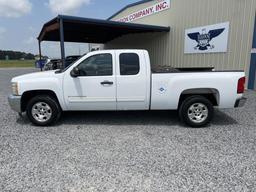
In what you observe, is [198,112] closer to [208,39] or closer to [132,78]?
[132,78]

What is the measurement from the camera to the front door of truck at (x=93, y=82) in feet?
16.4

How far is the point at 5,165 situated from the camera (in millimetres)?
3377

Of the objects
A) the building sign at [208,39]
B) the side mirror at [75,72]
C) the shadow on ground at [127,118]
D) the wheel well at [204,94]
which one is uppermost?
the building sign at [208,39]

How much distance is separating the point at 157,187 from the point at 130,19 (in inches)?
704

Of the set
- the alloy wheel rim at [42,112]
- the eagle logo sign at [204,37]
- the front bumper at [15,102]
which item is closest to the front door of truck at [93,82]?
the alloy wheel rim at [42,112]

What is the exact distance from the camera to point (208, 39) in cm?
1127

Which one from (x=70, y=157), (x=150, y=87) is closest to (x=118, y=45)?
(x=150, y=87)

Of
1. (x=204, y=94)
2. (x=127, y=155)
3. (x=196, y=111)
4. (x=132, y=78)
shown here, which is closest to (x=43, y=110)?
(x=132, y=78)

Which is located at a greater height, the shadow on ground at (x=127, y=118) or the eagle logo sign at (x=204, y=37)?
the eagle logo sign at (x=204, y=37)

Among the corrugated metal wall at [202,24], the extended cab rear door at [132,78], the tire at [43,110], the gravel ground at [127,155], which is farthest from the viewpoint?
the corrugated metal wall at [202,24]

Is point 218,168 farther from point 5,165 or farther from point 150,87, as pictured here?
point 5,165

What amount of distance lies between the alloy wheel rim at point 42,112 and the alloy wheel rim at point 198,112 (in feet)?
10.9

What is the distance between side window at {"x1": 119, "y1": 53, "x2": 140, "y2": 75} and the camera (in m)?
5.02

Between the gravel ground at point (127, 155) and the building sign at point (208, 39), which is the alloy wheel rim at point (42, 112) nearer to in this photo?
the gravel ground at point (127, 155)
